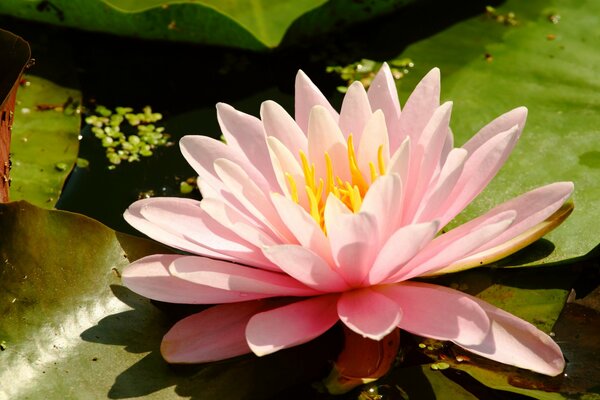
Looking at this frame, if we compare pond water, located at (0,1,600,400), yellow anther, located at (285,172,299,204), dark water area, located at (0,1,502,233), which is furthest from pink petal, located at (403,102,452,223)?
dark water area, located at (0,1,502,233)

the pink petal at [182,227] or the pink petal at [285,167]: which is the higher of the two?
the pink petal at [285,167]

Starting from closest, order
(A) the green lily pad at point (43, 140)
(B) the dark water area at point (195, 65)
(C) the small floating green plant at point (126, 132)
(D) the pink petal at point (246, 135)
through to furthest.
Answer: (D) the pink petal at point (246, 135) → (A) the green lily pad at point (43, 140) → (C) the small floating green plant at point (126, 132) → (B) the dark water area at point (195, 65)

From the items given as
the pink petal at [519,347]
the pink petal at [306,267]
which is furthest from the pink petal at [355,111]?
the pink petal at [519,347]

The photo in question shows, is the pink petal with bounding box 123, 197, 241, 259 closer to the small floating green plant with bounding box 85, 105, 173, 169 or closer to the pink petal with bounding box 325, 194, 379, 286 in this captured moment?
the pink petal with bounding box 325, 194, 379, 286

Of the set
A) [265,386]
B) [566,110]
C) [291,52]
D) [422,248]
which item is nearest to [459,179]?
[422,248]

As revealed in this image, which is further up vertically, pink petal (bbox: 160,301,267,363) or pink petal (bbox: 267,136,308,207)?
pink petal (bbox: 267,136,308,207)

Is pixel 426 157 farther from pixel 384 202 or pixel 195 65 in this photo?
pixel 195 65

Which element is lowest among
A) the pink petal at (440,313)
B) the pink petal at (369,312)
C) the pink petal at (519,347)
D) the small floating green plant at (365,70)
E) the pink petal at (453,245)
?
the small floating green plant at (365,70)

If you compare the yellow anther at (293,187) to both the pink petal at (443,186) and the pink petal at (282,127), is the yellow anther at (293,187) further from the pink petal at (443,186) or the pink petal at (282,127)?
the pink petal at (443,186)
